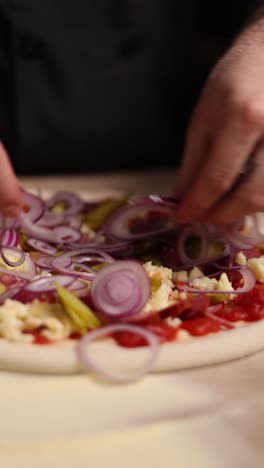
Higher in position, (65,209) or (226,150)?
(226,150)

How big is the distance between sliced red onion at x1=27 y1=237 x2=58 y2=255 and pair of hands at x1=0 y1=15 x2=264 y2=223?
150mm

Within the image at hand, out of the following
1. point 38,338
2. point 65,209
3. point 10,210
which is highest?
point 10,210

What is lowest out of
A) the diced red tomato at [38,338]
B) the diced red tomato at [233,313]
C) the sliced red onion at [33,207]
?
the diced red tomato at [233,313]

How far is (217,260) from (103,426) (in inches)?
17.4

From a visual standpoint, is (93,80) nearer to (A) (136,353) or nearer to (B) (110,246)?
(B) (110,246)

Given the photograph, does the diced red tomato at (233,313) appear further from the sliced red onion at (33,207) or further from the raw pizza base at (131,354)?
the sliced red onion at (33,207)

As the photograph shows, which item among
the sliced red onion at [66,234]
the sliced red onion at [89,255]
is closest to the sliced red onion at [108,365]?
the sliced red onion at [89,255]

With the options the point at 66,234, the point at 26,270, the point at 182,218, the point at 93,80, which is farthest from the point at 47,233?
the point at 93,80

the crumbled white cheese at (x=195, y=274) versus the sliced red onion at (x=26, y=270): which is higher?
the sliced red onion at (x=26, y=270)

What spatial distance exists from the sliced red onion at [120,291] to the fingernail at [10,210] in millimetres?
179

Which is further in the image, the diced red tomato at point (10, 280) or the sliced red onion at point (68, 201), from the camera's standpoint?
the sliced red onion at point (68, 201)

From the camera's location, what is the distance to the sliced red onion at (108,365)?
992mm

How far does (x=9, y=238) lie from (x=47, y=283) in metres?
0.19

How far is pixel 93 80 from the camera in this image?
171 cm
